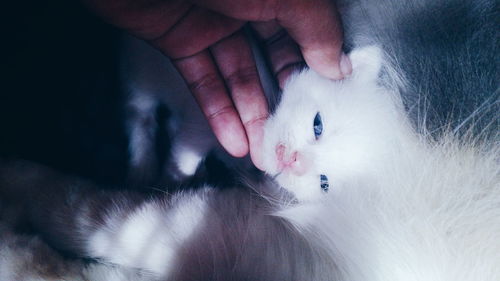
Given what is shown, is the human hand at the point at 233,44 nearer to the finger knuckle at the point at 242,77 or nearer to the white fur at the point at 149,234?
the finger knuckle at the point at 242,77

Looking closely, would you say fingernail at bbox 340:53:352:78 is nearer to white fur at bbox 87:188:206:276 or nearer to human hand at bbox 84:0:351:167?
human hand at bbox 84:0:351:167

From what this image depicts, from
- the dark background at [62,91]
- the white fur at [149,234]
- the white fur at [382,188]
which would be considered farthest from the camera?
the dark background at [62,91]

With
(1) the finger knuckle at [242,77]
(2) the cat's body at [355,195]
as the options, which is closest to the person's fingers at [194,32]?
(1) the finger knuckle at [242,77]

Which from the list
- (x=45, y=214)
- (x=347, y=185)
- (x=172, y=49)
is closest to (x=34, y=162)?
(x=45, y=214)

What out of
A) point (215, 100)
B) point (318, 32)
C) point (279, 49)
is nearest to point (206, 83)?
point (215, 100)

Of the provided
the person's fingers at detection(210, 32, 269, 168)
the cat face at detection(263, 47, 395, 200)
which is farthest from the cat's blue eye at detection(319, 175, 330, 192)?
the person's fingers at detection(210, 32, 269, 168)

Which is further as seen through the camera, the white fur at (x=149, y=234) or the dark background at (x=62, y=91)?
the dark background at (x=62, y=91)
